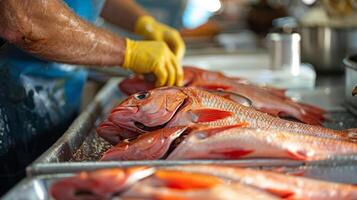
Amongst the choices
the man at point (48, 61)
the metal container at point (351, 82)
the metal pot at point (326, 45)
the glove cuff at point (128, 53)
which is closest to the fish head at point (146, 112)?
the man at point (48, 61)

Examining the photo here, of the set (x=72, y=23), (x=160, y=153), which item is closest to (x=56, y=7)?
(x=72, y=23)

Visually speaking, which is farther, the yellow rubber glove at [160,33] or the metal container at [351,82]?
the yellow rubber glove at [160,33]

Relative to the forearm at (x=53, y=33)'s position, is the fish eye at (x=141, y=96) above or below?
below

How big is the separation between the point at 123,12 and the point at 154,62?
2.91 feet

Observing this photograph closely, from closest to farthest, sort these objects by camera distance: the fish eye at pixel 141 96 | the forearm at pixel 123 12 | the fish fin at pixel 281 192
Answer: the fish fin at pixel 281 192 → the fish eye at pixel 141 96 → the forearm at pixel 123 12

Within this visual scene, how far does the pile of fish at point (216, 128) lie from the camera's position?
4.24 ft

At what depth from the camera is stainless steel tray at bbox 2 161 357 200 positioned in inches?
46.8

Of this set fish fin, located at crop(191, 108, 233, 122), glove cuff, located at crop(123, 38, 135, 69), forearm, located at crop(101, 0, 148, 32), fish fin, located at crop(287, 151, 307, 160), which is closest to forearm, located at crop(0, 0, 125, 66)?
glove cuff, located at crop(123, 38, 135, 69)

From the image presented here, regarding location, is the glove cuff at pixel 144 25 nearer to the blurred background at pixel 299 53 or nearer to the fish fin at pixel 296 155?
the blurred background at pixel 299 53

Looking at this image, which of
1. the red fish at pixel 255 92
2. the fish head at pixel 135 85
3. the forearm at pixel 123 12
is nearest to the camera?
the red fish at pixel 255 92

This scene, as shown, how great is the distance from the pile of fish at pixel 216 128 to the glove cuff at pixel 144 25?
2.41ft

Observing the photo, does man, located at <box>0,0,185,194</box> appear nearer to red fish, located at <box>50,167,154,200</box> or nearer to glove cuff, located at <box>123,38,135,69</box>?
glove cuff, located at <box>123,38,135,69</box>

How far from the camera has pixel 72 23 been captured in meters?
1.72

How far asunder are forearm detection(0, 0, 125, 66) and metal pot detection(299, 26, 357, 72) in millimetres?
1660
